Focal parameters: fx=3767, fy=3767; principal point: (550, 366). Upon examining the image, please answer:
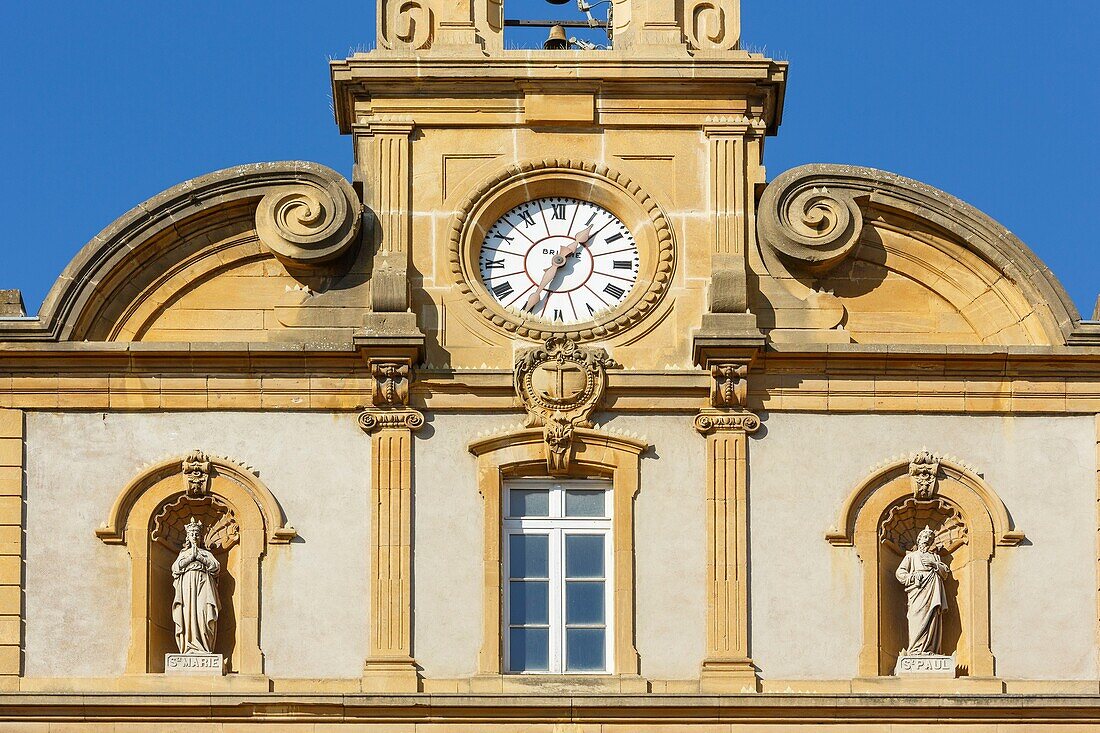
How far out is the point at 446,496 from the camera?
35.7 m

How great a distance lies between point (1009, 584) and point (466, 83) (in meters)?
7.18

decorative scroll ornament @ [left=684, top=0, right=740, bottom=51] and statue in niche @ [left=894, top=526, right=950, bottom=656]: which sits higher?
decorative scroll ornament @ [left=684, top=0, right=740, bottom=51]

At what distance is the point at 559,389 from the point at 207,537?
363cm

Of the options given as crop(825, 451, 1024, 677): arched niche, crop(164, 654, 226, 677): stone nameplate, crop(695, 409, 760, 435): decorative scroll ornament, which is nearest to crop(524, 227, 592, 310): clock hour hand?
crop(695, 409, 760, 435): decorative scroll ornament

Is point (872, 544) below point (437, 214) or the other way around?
below

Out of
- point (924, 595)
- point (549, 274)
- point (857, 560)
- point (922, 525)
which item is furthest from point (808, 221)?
point (924, 595)

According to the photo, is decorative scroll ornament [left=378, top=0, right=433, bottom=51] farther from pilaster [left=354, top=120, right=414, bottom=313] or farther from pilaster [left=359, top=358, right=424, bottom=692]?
pilaster [left=359, top=358, right=424, bottom=692]

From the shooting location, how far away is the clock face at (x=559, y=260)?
3653 cm

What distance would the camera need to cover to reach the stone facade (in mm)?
35125

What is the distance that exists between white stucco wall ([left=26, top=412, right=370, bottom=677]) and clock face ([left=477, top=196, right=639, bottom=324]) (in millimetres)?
2110

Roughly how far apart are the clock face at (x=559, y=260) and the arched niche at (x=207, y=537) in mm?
3194

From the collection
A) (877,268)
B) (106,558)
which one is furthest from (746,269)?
(106,558)

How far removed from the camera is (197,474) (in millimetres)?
35656

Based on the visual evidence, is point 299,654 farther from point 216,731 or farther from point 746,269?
point 746,269
